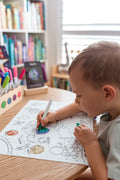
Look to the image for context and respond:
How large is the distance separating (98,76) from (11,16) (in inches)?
55.7

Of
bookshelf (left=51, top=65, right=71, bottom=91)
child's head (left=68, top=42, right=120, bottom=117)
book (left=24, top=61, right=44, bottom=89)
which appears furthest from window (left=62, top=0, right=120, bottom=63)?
child's head (left=68, top=42, right=120, bottom=117)

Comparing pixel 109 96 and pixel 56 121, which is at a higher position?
pixel 109 96

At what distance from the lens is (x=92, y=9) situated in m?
1.83

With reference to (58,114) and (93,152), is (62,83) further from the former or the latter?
(93,152)

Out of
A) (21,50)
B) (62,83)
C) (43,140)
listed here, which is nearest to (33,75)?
(43,140)

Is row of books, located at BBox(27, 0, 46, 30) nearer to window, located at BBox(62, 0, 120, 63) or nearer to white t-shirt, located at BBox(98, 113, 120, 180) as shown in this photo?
window, located at BBox(62, 0, 120, 63)

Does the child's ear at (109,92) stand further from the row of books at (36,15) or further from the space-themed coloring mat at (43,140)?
the row of books at (36,15)

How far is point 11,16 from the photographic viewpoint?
60.7 inches

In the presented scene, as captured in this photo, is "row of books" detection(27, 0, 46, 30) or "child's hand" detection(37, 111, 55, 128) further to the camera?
"row of books" detection(27, 0, 46, 30)

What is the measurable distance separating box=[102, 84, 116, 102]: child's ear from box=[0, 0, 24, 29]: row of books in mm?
1317

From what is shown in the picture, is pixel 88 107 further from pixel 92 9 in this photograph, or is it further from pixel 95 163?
pixel 92 9

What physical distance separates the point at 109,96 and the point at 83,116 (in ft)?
0.91

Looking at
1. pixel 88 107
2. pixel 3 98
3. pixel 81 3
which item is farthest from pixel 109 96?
pixel 81 3

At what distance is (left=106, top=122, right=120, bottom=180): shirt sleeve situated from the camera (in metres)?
0.40
